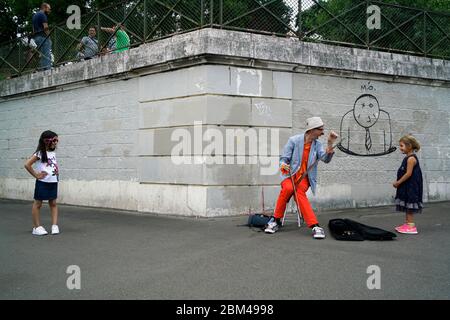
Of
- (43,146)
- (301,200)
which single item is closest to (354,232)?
(301,200)

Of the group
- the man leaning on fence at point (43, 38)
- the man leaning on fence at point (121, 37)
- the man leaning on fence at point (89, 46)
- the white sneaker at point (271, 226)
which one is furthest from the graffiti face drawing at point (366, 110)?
the man leaning on fence at point (43, 38)

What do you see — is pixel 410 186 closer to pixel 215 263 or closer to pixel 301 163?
pixel 301 163

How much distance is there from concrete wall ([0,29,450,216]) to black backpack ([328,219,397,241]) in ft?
6.97

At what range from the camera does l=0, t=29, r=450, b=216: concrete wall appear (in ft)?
25.9

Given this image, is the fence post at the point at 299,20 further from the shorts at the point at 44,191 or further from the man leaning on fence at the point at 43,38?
the man leaning on fence at the point at 43,38

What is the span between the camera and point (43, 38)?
1154 centimetres

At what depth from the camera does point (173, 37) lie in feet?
26.8

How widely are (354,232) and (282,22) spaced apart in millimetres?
4379

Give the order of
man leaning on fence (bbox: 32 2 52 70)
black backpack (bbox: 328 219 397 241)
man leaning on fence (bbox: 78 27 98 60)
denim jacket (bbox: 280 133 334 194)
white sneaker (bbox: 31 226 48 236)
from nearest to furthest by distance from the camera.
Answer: black backpack (bbox: 328 219 397 241) → denim jacket (bbox: 280 133 334 194) → white sneaker (bbox: 31 226 48 236) → man leaning on fence (bbox: 78 27 98 60) → man leaning on fence (bbox: 32 2 52 70)

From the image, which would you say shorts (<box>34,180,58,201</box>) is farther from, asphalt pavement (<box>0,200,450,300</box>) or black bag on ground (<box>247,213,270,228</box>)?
black bag on ground (<box>247,213,270,228</box>)

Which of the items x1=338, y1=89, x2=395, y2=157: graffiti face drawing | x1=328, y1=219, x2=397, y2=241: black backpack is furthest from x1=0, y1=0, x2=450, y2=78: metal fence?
x1=328, y1=219, x2=397, y2=241: black backpack

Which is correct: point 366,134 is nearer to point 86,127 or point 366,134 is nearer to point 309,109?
point 309,109

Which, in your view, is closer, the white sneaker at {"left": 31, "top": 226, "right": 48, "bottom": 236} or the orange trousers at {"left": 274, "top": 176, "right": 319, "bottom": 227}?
the orange trousers at {"left": 274, "top": 176, "right": 319, "bottom": 227}

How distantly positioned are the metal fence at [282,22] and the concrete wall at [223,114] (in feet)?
1.11
